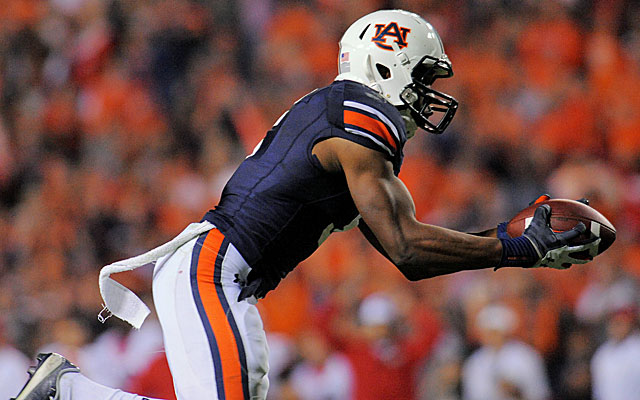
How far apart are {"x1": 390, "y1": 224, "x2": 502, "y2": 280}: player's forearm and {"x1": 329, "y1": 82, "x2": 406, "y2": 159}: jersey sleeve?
0.87 feet

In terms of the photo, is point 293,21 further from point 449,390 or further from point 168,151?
point 449,390

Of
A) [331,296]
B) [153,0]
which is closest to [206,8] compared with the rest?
[153,0]

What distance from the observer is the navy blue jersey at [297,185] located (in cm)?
280

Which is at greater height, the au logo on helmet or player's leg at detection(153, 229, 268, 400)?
the au logo on helmet

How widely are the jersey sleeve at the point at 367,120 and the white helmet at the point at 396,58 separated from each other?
15 centimetres

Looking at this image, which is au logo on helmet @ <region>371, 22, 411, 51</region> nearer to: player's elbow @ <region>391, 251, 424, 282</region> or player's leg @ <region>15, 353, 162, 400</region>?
player's elbow @ <region>391, 251, 424, 282</region>

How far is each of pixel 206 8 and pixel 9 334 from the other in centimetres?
359

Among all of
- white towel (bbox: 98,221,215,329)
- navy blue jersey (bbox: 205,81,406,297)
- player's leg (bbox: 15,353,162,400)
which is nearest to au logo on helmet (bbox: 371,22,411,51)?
navy blue jersey (bbox: 205,81,406,297)

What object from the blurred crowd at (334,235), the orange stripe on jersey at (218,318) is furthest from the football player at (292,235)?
the blurred crowd at (334,235)

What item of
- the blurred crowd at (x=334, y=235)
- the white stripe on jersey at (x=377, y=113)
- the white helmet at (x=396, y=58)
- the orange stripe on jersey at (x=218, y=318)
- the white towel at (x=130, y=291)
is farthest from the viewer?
the blurred crowd at (x=334, y=235)

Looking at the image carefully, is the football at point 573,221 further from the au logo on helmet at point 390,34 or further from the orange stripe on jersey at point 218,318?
the orange stripe on jersey at point 218,318

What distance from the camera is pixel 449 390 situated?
5.31 m

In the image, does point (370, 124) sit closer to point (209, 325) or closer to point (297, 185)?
point (297, 185)

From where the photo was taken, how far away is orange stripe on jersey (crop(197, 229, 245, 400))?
2.66 metres
